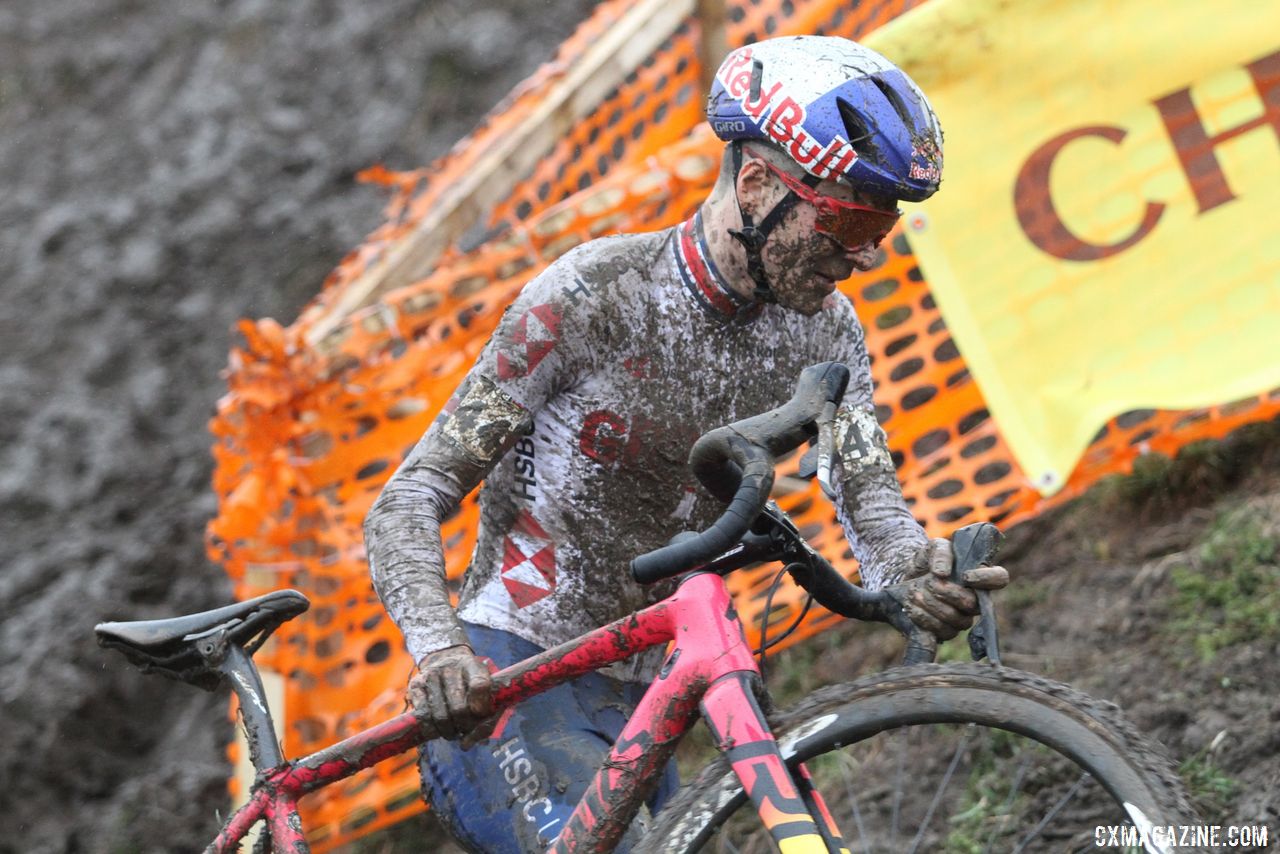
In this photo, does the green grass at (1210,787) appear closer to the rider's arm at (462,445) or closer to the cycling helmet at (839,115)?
the cycling helmet at (839,115)

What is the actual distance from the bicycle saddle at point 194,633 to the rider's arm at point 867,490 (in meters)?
1.27

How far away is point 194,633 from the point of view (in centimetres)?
→ 341

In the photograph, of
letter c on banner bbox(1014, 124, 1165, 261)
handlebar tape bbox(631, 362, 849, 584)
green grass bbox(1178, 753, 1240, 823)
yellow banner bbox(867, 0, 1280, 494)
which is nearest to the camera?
handlebar tape bbox(631, 362, 849, 584)

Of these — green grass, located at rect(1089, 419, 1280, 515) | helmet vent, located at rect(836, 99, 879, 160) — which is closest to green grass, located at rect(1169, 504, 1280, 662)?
green grass, located at rect(1089, 419, 1280, 515)

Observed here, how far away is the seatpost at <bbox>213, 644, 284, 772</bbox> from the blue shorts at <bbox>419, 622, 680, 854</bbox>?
340mm

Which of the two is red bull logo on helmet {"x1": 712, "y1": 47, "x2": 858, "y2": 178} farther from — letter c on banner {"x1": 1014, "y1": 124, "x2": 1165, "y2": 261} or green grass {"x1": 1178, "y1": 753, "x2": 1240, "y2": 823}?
letter c on banner {"x1": 1014, "y1": 124, "x2": 1165, "y2": 261}

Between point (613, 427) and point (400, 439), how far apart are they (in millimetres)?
2651

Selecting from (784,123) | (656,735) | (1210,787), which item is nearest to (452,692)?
(656,735)

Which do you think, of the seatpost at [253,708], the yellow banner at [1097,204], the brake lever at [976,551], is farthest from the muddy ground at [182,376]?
the seatpost at [253,708]

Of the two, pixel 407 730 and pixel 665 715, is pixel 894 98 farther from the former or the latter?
pixel 407 730

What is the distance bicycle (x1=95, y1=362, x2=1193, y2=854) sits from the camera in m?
2.58

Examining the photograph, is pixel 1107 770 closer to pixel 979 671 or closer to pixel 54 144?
pixel 979 671

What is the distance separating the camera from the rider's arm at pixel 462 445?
10.1 ft

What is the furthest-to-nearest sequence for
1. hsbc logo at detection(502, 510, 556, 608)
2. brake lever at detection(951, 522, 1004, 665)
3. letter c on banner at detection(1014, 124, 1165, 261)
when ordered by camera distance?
letter c on banner at detection(1014, 124, 1165, 261) < hsbc logo at detection(502, 510, 556, 608) < brake lever at detection(951, 522, 1004, 665)
